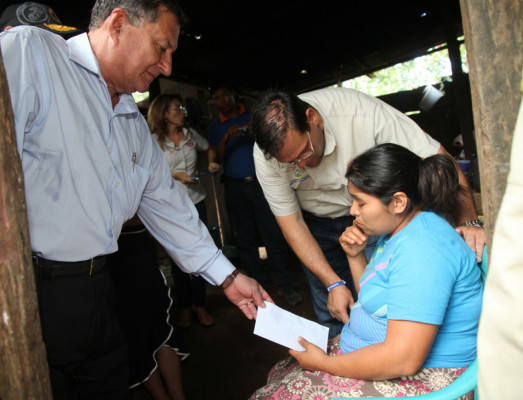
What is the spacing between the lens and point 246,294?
6.14ft

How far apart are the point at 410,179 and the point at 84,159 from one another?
1.22 meters

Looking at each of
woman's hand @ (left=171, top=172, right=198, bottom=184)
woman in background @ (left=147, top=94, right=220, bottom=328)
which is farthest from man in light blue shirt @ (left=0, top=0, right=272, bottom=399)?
woman in background @ (left=147, top=94, right=220, bottom=328)

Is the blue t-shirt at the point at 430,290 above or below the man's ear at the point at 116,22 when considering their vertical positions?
below

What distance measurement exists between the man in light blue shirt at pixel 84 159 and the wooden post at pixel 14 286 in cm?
30

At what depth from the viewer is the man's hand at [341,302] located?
1930 mm

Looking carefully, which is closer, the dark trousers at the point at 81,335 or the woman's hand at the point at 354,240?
the dark trousers at the point at 81,335

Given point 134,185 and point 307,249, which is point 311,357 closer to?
point 307,249

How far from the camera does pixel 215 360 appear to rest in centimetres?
316

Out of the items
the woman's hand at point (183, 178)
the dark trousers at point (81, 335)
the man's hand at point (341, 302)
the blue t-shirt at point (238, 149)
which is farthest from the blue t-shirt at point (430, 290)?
the blue t-shirt at point (238, 149)

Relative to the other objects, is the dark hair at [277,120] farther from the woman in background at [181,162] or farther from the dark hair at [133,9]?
the woman in background at [181,162]

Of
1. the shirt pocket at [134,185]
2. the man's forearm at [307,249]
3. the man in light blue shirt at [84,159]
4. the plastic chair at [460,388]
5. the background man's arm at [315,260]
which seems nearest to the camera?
the plastic chair at [460,388]

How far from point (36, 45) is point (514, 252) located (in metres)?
1.44

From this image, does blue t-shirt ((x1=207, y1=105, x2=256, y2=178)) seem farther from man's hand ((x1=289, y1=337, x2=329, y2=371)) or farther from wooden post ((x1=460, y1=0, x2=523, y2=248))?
wooden post ((x1=460, y1=0, x2=523, y2=248))

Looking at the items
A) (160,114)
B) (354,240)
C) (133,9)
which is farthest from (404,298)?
(160,114)
